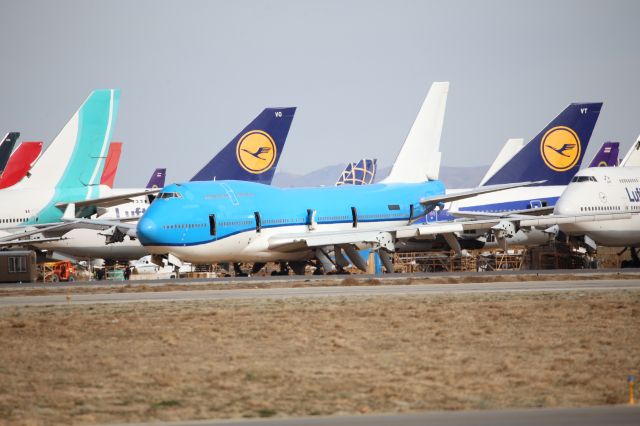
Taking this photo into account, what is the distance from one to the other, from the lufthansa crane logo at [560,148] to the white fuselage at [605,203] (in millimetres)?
12633

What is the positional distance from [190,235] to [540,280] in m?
18.4

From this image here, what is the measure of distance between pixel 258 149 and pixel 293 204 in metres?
16.8

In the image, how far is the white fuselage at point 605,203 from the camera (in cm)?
6297

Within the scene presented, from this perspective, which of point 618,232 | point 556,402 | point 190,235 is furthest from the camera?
point 618,232

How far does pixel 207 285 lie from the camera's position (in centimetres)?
5144

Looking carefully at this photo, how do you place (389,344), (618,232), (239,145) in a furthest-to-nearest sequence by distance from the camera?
(239,145), (618,232), (389,344)

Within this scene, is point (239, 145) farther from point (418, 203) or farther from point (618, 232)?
point (618, 232)

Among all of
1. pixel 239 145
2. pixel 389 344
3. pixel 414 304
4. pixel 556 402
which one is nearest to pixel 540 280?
pixel 414 304

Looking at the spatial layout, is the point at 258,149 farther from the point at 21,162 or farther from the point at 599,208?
the point at 599,208

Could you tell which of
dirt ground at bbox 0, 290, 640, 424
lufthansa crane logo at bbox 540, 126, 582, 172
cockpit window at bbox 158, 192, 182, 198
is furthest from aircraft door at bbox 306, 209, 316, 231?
dirt ground at bbox 0, 290, 640, 424

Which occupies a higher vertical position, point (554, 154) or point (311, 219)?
point (554, 154)

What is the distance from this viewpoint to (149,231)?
2239 inches

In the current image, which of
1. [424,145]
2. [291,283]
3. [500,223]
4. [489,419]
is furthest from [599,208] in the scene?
[489,419]

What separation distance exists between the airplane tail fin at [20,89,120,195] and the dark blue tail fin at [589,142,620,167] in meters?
42.2
